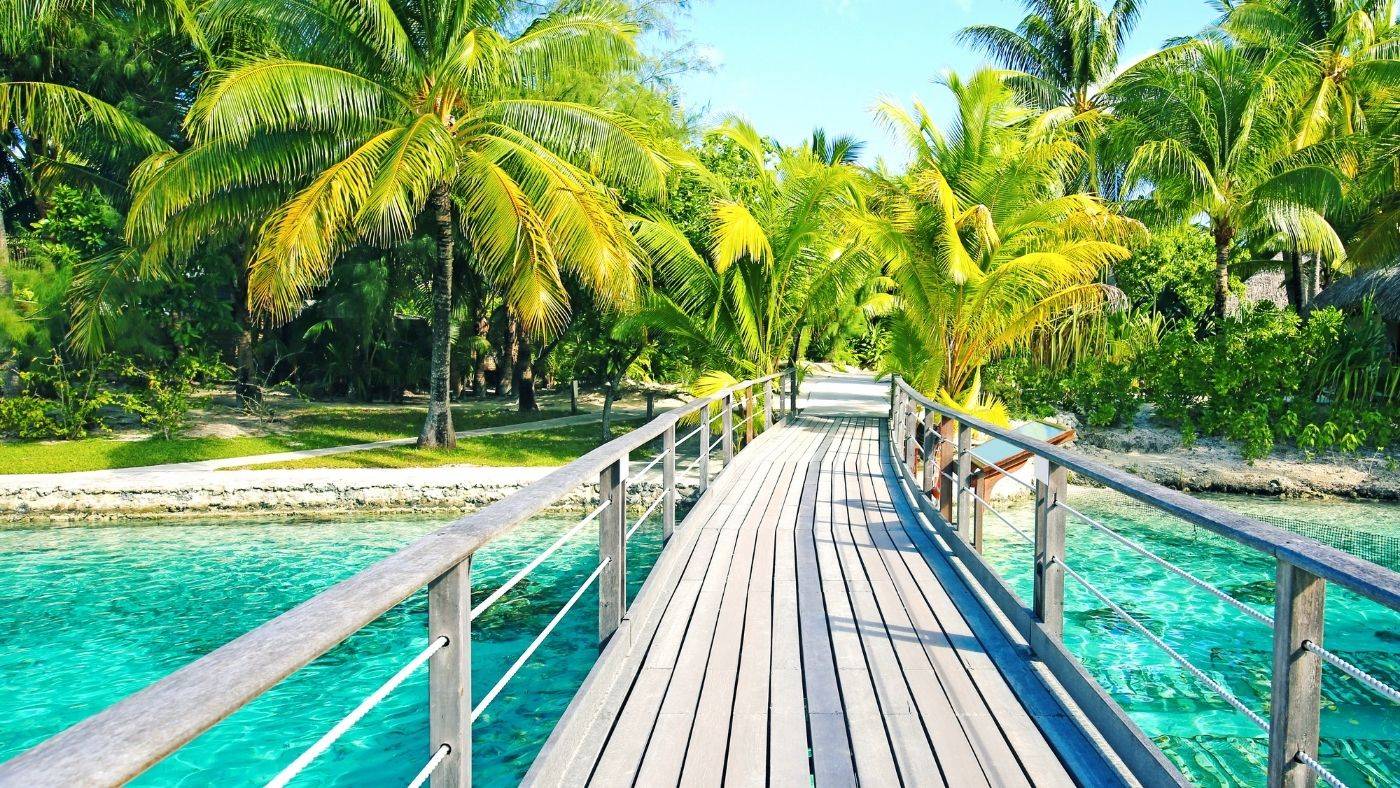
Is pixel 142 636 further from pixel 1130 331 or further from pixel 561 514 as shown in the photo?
pixel 1130 331

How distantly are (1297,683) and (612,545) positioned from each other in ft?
8.22

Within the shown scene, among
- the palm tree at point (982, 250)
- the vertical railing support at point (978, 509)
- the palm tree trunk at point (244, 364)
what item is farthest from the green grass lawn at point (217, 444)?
the vertical railing support at point (978, 509)

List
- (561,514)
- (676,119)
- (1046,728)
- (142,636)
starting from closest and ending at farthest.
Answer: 1. (1046,728)
2. (142,636)
3. (561,514)
4. (676,119)

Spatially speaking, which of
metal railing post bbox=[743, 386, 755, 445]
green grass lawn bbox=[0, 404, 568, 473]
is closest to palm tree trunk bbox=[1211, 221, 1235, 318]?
metal railing post bbox=[743, 386, 755, 445]

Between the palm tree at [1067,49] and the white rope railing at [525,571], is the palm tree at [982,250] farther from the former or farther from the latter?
the palm tree at [1067,49]

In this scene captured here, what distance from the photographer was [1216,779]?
5.18 m

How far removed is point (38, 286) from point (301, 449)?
529 centimetres

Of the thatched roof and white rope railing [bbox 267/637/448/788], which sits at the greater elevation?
the thatched roof

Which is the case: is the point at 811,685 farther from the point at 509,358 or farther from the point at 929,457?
the point at 509,358

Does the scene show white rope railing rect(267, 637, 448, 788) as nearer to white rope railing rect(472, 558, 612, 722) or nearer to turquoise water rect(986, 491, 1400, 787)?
white rope railing rect(472, 558, 612, 722)

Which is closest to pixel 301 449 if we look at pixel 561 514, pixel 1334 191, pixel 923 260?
pixel 561 514

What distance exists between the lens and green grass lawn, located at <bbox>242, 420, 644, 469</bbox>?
14533 mm

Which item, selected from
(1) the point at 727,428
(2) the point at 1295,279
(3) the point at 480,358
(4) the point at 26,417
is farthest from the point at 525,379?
(2) the point at 1295,279

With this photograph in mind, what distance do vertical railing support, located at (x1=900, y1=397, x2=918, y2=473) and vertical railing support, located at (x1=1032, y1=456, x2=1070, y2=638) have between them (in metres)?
5.87
